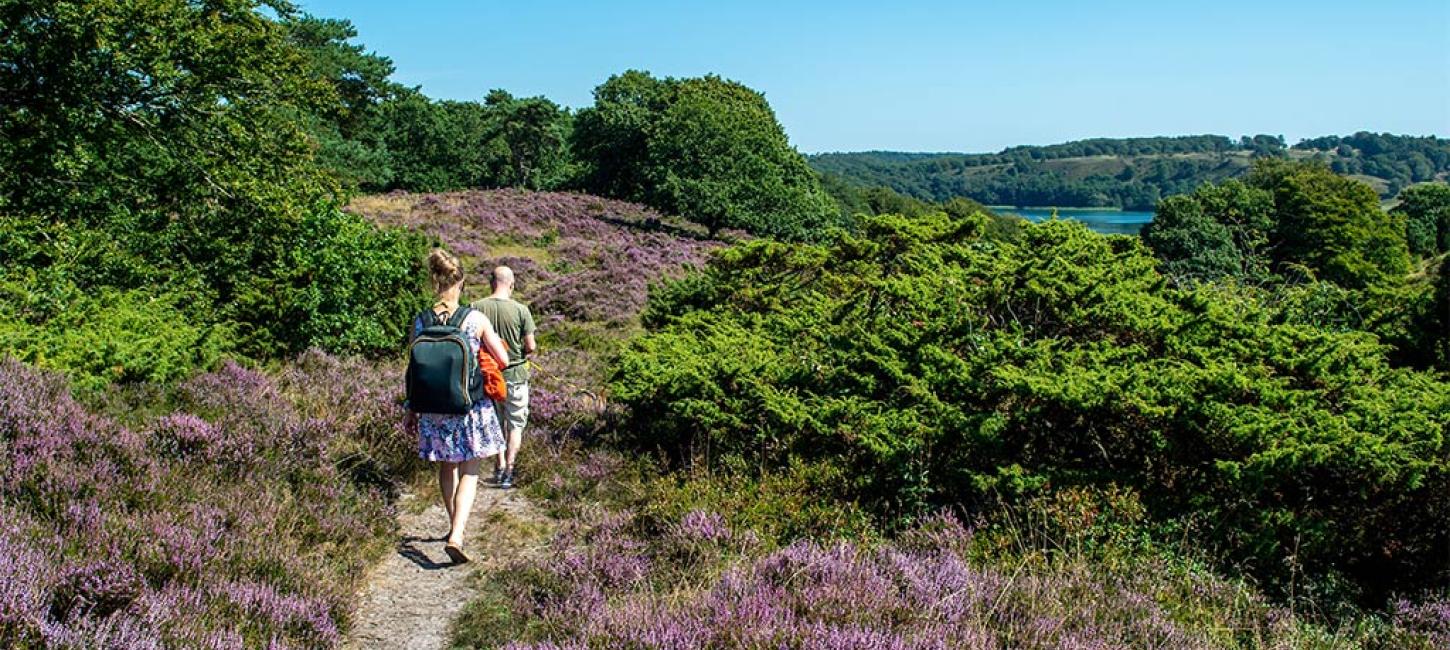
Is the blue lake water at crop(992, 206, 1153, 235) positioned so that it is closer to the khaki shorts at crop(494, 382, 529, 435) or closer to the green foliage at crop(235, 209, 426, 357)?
the khaki shorts at crop(494, 382, 529, 435)

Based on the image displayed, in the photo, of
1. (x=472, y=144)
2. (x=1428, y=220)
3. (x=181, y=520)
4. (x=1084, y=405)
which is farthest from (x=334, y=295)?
(x=1428, y=220)

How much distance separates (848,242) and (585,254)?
52.0 feet

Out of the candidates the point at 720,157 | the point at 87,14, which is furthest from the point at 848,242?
the point at 720,157

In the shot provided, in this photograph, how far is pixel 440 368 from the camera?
4973 mm

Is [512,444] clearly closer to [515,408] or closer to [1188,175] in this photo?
[515,408]

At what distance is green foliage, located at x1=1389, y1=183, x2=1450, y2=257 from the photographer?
60.0m

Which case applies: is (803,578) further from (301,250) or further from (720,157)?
(720,157)

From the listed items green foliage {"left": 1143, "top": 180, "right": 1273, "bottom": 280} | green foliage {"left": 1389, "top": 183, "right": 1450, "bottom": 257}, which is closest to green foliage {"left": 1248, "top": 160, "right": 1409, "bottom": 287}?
green foliage {"left": 1143, "top": 180, "right": 1273, "bottom": 280}

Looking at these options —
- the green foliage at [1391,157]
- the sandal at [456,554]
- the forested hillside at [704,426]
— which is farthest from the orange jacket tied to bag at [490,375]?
the green foliage at [1391,157]

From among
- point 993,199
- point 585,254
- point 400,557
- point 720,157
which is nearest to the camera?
point 400,557

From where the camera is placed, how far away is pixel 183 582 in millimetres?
3705

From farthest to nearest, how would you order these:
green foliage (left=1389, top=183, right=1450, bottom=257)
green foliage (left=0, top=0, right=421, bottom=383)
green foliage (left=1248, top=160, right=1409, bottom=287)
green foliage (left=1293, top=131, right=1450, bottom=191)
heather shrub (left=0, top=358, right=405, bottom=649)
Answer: green foliage (left=1293, top=131, right=1450, bottom=191) < green foliage (left=1389, top=183, right=1450, bottom=257) < green foliage (left=1248, top=160, right=1409, bottom=287) < green foliage (left=0, top=0, right=421, bottom=383) < heather shrub (left=0, top=358, right=405, bottom=649)

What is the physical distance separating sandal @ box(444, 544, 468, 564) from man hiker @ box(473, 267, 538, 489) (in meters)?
1.44

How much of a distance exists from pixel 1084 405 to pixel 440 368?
150 inches
